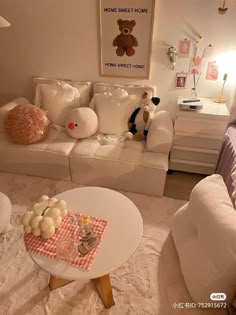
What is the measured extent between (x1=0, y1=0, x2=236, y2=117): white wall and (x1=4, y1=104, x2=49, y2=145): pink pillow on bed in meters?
0.69

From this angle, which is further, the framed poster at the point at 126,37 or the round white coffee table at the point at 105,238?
the framed poster at the point at 126,37

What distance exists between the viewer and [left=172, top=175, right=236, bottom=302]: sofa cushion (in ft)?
4.02

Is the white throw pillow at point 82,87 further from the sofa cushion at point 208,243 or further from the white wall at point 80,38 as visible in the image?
the sofa cushion at point 208,243

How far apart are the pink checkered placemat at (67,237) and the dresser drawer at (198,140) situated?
48.2 inches

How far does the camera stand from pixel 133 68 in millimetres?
2490

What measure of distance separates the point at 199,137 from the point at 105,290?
153 cm

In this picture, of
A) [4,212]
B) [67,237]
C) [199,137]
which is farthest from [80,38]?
[67,237]

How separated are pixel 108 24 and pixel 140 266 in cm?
212

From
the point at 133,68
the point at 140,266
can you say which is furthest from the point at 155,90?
the point at 140,266

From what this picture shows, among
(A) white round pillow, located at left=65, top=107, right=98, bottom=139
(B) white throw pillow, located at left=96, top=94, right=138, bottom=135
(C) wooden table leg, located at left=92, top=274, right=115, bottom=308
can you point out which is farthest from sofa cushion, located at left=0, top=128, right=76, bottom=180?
(C) wooden table leg, located at left=92, top=274, right=115, bottom=308

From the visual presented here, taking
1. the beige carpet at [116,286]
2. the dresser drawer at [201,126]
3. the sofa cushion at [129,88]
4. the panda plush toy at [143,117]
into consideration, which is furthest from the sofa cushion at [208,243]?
the sofa cushion at [129,88]

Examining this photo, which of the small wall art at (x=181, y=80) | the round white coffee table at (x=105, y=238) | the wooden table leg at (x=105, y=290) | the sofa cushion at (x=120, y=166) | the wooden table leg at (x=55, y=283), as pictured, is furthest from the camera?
the small wall art at (x=181, y=80)

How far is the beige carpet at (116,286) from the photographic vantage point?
144cm

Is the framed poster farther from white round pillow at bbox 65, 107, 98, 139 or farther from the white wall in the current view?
white round pillow at bbox 65, 107, 98, 139
